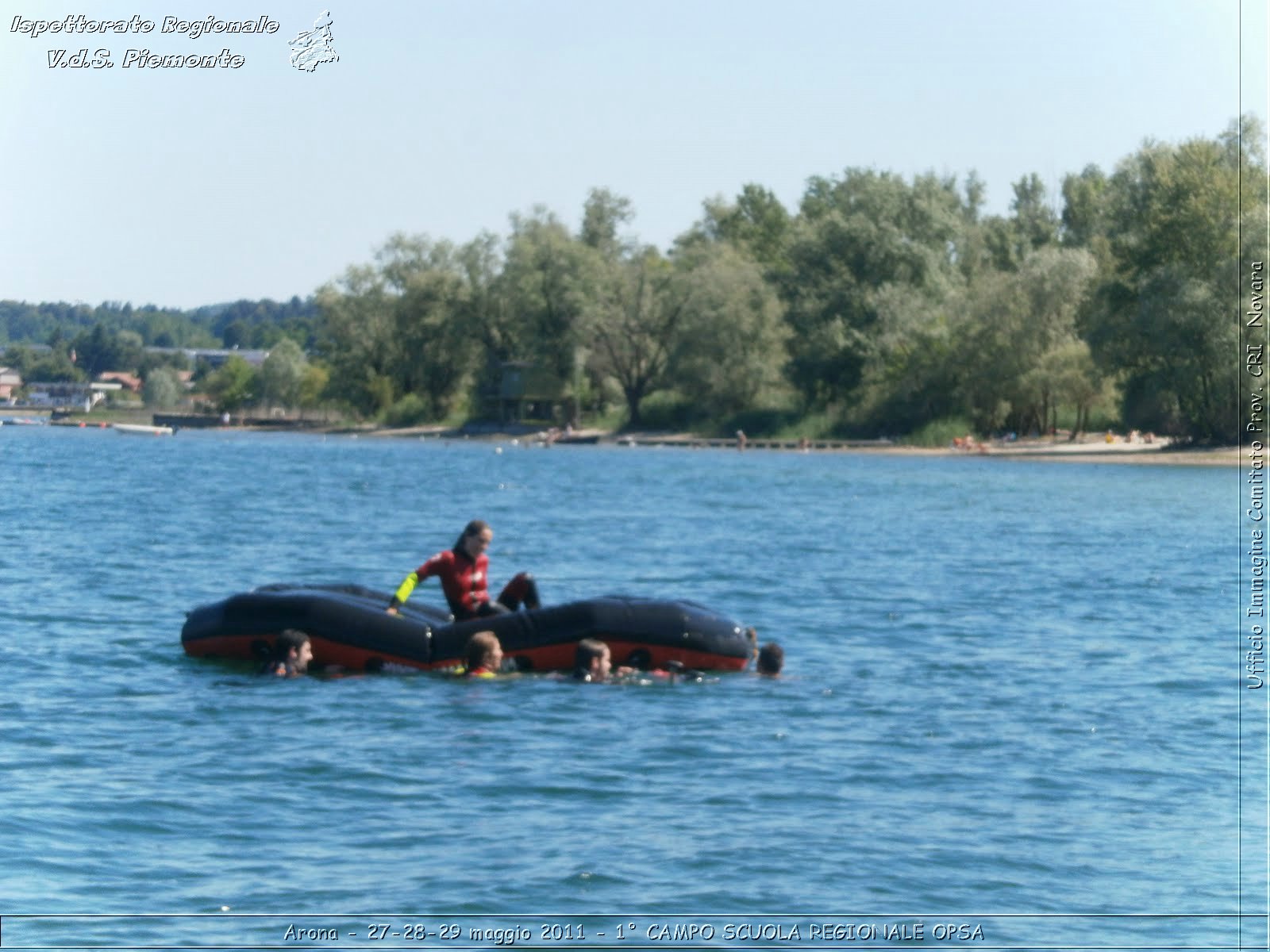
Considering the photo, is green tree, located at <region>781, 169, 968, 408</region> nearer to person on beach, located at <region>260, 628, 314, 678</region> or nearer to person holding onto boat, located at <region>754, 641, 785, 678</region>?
person holding onto boat, located at <region>754, 641, 785, 678</region>

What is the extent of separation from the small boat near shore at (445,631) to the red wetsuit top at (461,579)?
227 millimetres

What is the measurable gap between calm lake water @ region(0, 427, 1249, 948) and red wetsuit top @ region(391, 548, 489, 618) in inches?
33.5

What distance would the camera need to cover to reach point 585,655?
57.7 feet

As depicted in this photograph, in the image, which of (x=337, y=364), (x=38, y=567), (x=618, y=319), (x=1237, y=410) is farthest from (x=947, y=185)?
(x=38, y=567)

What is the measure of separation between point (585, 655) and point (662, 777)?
364 cm

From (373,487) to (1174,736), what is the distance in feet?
156

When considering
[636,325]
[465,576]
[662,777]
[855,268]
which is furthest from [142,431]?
[662,777]

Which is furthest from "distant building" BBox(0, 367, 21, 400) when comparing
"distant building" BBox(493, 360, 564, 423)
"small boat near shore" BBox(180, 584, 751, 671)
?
"small boat near shore" BBox(180, 584, 751, 671)

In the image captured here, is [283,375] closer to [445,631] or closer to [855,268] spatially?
[855,268]

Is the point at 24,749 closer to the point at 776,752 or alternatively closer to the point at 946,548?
the point at 776,752

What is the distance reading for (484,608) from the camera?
18.2 meters

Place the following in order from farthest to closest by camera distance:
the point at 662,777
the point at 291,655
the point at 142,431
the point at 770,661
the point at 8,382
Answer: the point at 142,431
the point at 8,382
the point at 770,661
the point at 291,655
the point at 662,777

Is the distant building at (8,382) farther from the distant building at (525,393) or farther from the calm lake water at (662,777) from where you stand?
the calm lake water at (662,777)

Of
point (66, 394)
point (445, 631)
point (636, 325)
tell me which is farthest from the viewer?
point (66, 394)
